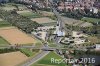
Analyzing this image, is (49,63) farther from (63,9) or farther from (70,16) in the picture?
(63,9)

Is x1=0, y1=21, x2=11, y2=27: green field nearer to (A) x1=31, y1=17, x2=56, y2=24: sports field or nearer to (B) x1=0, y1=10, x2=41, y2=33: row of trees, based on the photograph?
(B) x1=0, y1=10, x2=41, y2=33: row of trees

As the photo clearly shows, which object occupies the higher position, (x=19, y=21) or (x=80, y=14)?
(x=19, y=21)

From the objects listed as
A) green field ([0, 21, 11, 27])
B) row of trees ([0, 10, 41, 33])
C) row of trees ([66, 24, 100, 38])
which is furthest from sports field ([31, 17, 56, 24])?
green field ([0, 21, 11, 27])

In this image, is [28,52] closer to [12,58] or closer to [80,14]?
[12,58]

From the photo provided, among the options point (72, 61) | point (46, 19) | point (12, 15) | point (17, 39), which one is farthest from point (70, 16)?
point (72, 61)

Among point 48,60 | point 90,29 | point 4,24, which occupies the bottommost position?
point 90,29

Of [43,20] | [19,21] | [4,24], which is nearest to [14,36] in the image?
[4,24]

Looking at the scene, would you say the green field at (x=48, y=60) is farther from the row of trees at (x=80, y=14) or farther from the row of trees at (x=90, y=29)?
the row of trees at (x=80, y=14)
